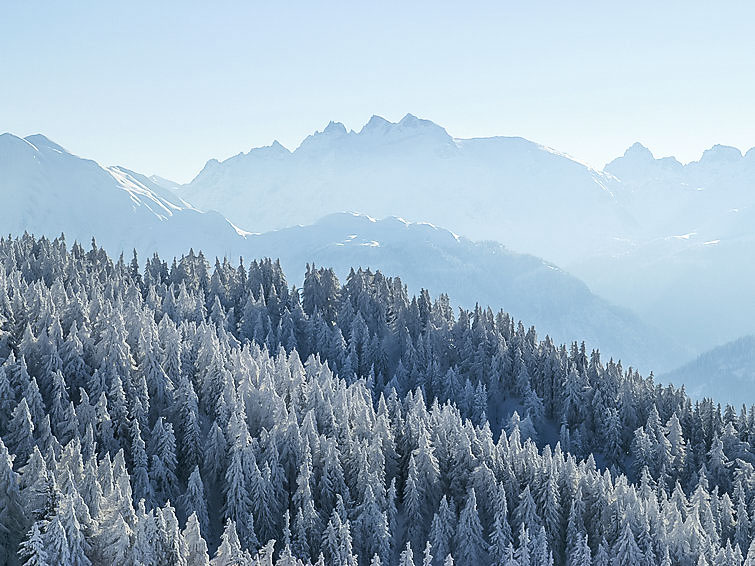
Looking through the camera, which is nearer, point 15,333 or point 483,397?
point 15,333

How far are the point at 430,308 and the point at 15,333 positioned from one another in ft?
323

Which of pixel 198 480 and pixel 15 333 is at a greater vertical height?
pixel 15 333

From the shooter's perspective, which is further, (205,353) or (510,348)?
(510,348)

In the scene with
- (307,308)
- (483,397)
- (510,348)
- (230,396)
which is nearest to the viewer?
(230,396)

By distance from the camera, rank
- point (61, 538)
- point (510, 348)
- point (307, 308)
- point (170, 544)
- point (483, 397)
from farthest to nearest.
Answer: point (307, 308), point (510, 348), point (483, 397), point (170, 544), point (61, 538)

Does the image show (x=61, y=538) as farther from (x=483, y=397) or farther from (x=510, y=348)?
(x=510, y=348)

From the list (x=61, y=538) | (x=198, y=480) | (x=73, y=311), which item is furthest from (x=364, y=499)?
(x=73, y=311)

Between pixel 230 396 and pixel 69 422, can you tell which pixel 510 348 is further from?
pixel 69 422

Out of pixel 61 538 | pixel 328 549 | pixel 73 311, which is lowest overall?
pixel 328 549

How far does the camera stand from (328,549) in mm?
71875

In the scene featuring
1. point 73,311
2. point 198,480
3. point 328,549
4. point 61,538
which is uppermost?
point 73,311

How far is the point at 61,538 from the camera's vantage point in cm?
4878

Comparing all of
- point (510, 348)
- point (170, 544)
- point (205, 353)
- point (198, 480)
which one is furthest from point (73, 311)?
point (510, 348)

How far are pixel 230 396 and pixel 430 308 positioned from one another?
293ft
